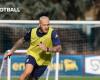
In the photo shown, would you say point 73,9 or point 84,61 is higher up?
point 73,9

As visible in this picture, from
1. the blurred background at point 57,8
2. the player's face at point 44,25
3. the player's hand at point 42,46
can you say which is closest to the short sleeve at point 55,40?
the player's face at point 44,25

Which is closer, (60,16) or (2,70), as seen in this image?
(2,70)

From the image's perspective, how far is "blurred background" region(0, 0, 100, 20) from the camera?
2153 cm

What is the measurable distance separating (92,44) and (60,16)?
7.40 m

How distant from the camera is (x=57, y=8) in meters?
23.7

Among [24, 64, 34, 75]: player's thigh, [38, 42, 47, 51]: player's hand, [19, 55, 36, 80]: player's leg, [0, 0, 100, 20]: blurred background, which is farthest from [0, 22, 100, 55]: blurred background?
[38, 42, 47, 51]: player's hand

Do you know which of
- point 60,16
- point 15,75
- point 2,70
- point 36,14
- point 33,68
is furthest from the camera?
point 60,16

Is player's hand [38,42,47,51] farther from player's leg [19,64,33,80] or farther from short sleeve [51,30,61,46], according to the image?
player's leg [19,64,33,80]

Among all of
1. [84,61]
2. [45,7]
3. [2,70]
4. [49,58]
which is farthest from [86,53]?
[45,7]

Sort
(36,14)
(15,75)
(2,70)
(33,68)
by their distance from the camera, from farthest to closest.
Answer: (36,14) < (15,75) < (2,70) < (33,68)

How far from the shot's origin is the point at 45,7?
76.1 feet

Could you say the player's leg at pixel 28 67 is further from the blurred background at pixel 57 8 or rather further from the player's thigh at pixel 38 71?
the blurred background at pixel 57 8

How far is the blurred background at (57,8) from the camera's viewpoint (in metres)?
21.5

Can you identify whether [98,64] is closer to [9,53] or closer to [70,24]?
[70,24]
